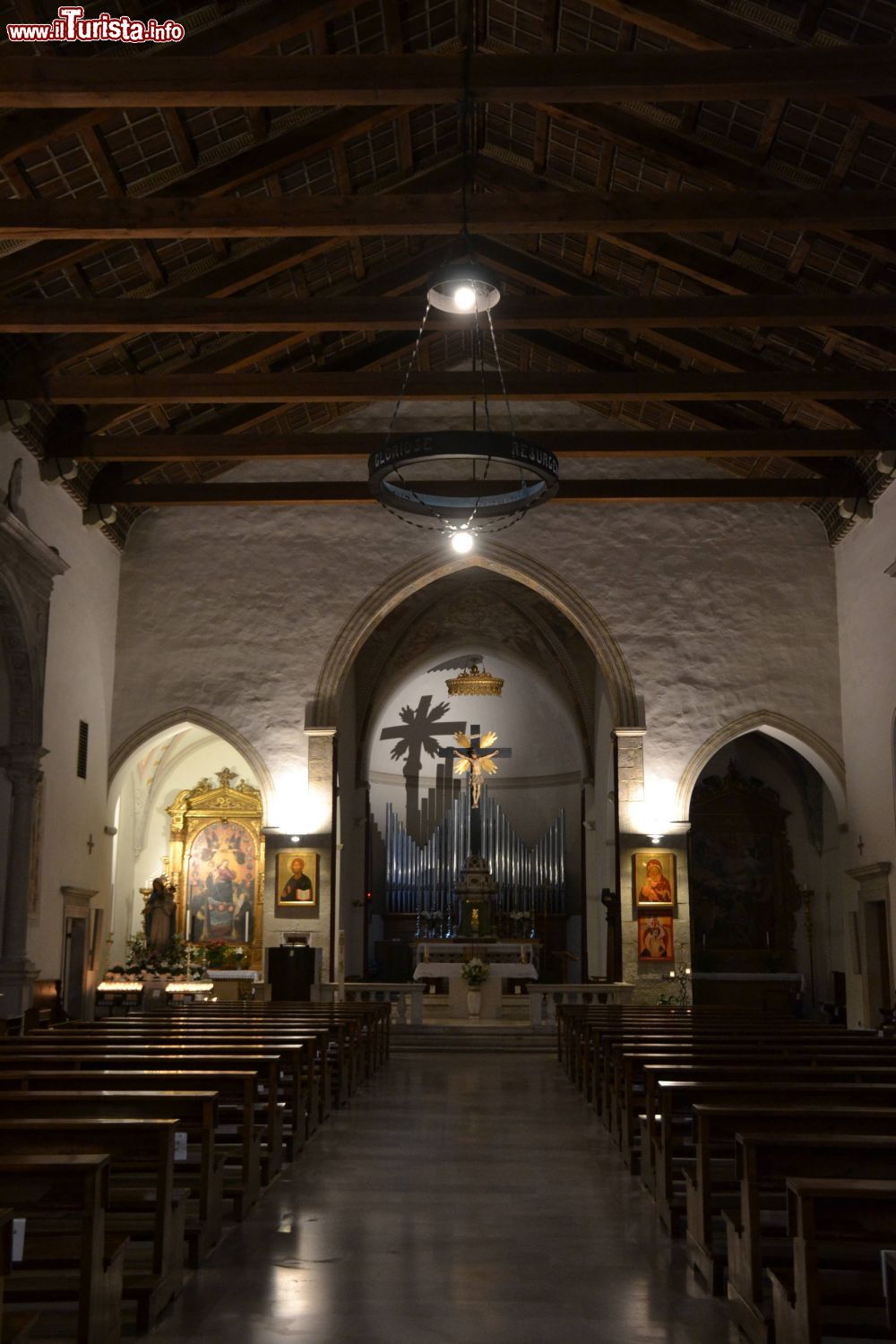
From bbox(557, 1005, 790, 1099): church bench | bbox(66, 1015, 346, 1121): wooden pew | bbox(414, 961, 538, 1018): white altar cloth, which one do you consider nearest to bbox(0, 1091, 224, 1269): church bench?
bbox(66, 1015, 346, 1121): wooden pew

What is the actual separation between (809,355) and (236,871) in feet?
43.5

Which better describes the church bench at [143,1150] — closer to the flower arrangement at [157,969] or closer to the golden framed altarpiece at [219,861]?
the flower arrangement at [157,969]

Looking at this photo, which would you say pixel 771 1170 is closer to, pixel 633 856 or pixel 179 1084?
pixel 179 1084

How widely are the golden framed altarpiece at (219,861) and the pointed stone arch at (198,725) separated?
374cm

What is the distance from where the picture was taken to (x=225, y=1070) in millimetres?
7230

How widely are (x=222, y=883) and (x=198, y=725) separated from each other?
4753mm

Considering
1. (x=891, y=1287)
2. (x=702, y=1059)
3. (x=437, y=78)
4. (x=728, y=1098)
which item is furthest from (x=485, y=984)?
(x=891, y=1287)

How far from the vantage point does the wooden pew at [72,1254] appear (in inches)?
160

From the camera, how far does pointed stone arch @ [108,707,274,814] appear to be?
63.8 feet

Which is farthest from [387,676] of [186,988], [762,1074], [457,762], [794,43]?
[762,1074]

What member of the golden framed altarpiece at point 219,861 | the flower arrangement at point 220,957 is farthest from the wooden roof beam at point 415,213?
the golden framed altarpiece at point 219,861

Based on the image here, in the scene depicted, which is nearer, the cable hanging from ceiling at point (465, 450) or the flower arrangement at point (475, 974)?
the cable hanging from ceiling at point (465, 450)

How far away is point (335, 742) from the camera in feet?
64.6

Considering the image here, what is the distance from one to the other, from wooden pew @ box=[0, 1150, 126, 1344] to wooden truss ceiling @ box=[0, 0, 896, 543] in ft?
24.7
